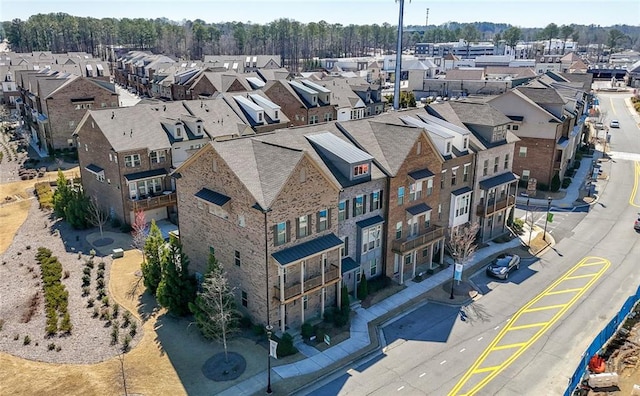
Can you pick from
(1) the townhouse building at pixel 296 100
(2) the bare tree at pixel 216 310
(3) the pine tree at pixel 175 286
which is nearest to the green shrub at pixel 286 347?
(2) the bare tree at pixel 216 310

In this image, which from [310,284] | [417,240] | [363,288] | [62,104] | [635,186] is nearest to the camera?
[310,284]

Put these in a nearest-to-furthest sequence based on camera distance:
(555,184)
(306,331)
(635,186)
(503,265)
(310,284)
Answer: (306,331), (310,284), (503,265), (555,184), (635,186)

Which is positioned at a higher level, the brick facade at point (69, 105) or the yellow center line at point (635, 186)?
the brick facade at point (69, 105)

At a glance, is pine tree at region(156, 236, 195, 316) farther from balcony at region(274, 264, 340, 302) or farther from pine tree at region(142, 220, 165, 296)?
balcony at region(274, 264, 340, 302)

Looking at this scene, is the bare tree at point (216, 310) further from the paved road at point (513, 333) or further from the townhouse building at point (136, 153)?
the townhouse building at point (136, 153)

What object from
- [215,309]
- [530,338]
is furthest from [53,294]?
[530,338]

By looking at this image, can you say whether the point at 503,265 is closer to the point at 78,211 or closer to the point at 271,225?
the point at 271,225

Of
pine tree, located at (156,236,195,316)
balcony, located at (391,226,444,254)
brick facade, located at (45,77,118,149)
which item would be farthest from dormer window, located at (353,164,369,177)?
brick facade, located at (45,77,118,149)
